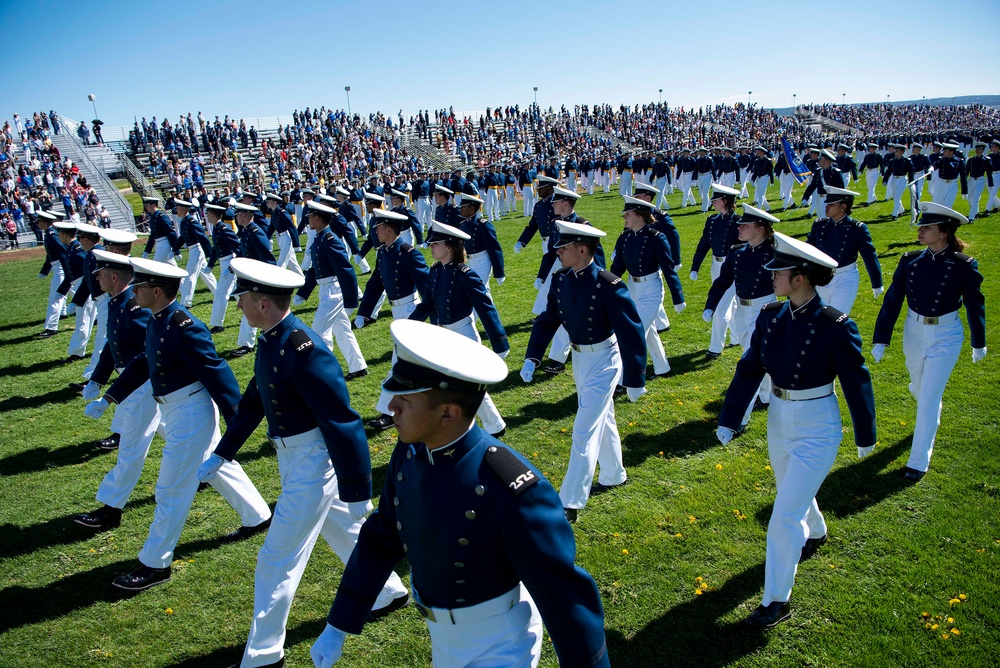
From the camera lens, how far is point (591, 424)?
5832 millimetres

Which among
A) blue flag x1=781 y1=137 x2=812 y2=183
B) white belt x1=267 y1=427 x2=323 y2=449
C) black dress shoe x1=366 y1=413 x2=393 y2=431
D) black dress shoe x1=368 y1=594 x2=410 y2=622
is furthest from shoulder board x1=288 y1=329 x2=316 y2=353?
blue flag x1=781 y1=137 x2=812 y2=183

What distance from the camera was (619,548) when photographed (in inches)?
215

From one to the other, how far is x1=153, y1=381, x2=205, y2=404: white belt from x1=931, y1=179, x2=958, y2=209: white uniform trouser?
21.6 meters

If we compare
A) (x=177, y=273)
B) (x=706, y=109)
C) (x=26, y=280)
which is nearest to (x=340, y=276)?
(x=177, y=273)

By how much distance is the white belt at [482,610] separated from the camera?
260 centimetres

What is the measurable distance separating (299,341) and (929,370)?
5886 mm

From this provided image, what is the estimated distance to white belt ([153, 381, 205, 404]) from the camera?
5484 millimetres

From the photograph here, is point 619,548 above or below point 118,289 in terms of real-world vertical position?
below

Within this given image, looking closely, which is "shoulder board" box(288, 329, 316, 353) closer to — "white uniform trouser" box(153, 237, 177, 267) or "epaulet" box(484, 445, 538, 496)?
"epaulet" box(484, 445, 538, 496)

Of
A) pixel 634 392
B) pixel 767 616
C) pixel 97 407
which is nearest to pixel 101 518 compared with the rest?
pixel 97 407

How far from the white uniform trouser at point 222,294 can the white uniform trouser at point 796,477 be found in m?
11.1

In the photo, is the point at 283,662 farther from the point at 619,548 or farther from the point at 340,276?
the point at 340,276

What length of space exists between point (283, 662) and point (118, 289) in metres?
4.22

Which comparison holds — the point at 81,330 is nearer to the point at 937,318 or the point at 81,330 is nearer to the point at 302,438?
the point at 302,438
